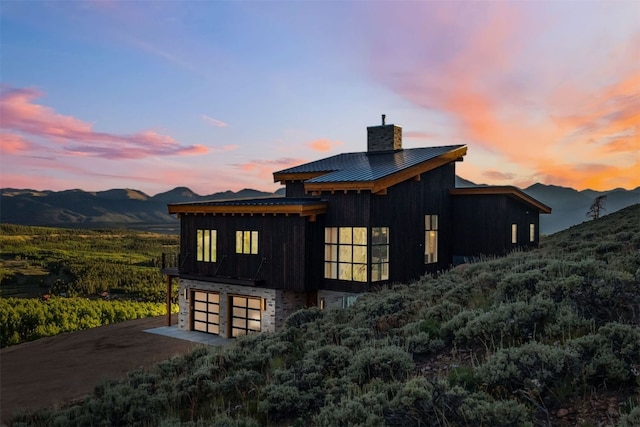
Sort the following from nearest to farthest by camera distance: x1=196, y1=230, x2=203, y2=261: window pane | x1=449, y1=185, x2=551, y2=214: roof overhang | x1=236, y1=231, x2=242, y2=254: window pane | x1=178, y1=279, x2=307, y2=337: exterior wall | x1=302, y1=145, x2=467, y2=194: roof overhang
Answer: x1=302, y1=145, x2=467, y2=194: roof overhang < x1=178, y1=279, x2=307, y2=337: exterior wall < x1=236, y1=231, x2=242, y2=254: window pane < x1=196, y1=230, x2=203, y2=261: window pane < x1=449, y1=185, x2=551, y2=214: roof overhang

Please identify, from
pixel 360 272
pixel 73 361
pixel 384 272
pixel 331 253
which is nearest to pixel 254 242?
pixel 331 253

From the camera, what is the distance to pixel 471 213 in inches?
907

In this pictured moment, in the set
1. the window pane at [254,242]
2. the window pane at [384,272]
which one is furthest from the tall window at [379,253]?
the window pane at [254,242]

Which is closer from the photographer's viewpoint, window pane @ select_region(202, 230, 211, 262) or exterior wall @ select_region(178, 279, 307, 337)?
exterior wall @ select_region(178, 279, 307, 337)

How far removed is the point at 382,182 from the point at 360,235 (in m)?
2.35

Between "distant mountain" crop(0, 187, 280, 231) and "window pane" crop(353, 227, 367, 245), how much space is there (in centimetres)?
10796

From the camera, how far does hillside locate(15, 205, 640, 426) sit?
5.75 meters

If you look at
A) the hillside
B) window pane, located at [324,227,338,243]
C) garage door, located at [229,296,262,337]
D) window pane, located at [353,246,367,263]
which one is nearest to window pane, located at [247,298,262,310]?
garage door, located at [229,296,262,337]

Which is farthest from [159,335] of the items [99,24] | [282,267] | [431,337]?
[431,337]

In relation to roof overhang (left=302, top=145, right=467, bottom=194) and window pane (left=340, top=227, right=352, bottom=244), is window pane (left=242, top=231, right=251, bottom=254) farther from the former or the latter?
window pane (left=340, top=227, right=352, bottom=244)

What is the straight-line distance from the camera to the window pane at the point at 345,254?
18.5 m

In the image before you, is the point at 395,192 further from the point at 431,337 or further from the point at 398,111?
the point at 431,337

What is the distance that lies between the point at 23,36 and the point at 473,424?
2252cm

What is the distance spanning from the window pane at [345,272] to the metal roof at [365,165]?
358cm
